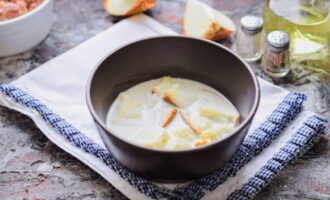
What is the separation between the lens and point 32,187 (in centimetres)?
116

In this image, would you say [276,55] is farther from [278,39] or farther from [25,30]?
[25,30]

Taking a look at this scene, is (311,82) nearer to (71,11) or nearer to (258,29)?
(258,29)

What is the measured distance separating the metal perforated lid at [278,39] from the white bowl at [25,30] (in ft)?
2.13

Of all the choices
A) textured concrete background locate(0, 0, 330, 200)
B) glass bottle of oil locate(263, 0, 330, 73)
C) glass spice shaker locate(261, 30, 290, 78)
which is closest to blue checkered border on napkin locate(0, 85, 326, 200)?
textured concrete background locate(0, 0, 330, 200)

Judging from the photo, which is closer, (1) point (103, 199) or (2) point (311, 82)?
(1) point (103, 199)

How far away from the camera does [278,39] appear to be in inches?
54.7

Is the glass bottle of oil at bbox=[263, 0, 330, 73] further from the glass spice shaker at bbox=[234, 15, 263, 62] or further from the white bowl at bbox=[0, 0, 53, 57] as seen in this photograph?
the white bowl at bbox=[0, 0, 53, 57]

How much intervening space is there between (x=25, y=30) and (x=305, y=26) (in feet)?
2.63

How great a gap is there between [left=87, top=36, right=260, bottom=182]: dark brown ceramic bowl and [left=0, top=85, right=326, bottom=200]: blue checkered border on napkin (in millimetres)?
34

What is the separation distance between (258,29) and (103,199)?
2.24 ft

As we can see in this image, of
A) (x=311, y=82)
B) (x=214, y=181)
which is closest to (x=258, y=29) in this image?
(x=311, y=82)

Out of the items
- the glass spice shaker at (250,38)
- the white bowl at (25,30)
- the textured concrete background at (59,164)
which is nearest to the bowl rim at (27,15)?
the white bowl at (25,30)

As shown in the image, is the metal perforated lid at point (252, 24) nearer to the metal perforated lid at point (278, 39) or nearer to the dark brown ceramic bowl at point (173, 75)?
the metal perforated lid at point (278, 39)

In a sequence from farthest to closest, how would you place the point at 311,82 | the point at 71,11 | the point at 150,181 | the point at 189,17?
the point at 71,11, the point at 189,17, the point at 311,82, the point at 150,181
